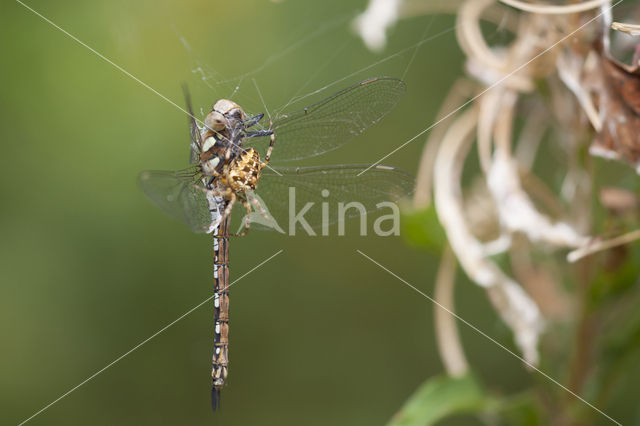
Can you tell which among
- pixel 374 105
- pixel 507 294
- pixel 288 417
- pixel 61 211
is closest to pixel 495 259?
pixel 507 294

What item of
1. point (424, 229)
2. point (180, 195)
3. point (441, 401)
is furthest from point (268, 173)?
point (441, 401)

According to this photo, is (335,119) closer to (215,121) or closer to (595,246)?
(215,121)

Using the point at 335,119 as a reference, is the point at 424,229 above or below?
below

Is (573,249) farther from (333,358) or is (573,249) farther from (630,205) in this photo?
(333,358)

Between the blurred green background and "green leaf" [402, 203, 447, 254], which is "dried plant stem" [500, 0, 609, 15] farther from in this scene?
the blurred green background

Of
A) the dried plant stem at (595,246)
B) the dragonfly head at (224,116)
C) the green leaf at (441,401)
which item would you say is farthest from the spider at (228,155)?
the dried plant stem at (595,246)

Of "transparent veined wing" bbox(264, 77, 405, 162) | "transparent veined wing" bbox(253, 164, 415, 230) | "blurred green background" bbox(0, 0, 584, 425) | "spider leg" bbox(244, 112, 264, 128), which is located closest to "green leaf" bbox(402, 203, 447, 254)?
"transparent veined wing" bbox(253, 164, 415, 230)
